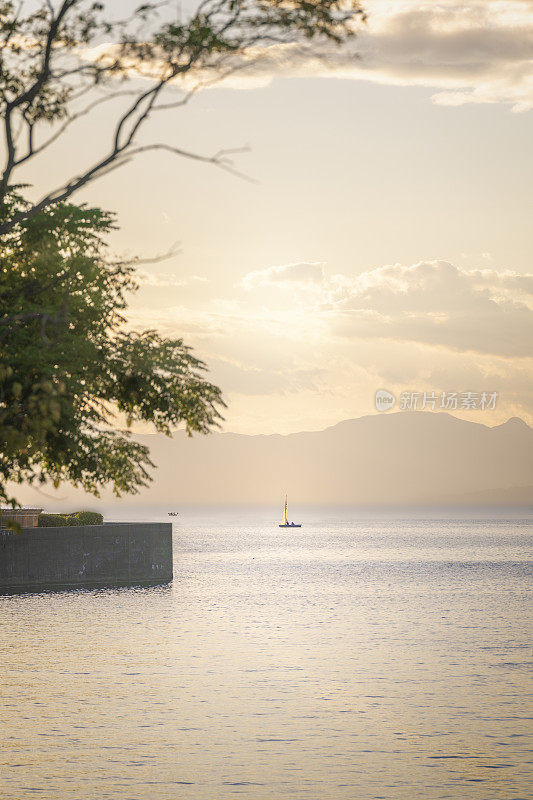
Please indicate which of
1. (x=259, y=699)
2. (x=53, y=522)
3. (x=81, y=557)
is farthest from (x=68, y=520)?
(x=259, y=699)

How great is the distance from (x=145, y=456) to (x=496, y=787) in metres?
13.1

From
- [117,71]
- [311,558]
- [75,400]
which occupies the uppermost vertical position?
[117,71]

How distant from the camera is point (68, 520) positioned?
2271 inches

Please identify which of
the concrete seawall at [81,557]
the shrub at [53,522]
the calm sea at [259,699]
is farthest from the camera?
the shrub at [53,522]

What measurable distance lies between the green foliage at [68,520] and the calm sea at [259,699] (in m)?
4.30

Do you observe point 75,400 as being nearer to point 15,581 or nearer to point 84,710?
point 84,710

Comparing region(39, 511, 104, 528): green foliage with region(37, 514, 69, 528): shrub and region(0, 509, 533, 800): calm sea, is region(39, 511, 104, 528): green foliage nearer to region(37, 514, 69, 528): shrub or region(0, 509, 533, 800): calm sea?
region(37, 514, 69, 528): shrub

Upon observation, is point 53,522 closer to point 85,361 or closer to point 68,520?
point 68,520

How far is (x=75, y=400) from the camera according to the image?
24.0m

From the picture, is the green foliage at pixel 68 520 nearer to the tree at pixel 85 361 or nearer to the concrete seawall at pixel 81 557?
the concrete seawall at pixel 81 557

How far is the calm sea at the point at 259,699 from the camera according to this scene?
17.3m

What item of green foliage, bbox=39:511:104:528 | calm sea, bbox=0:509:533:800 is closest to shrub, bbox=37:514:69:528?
green foliage, bbox=39:511:104:528

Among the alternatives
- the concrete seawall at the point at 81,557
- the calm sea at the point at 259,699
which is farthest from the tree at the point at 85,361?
the concrete seawall at the point at 81,557

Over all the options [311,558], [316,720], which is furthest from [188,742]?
[311,558]
